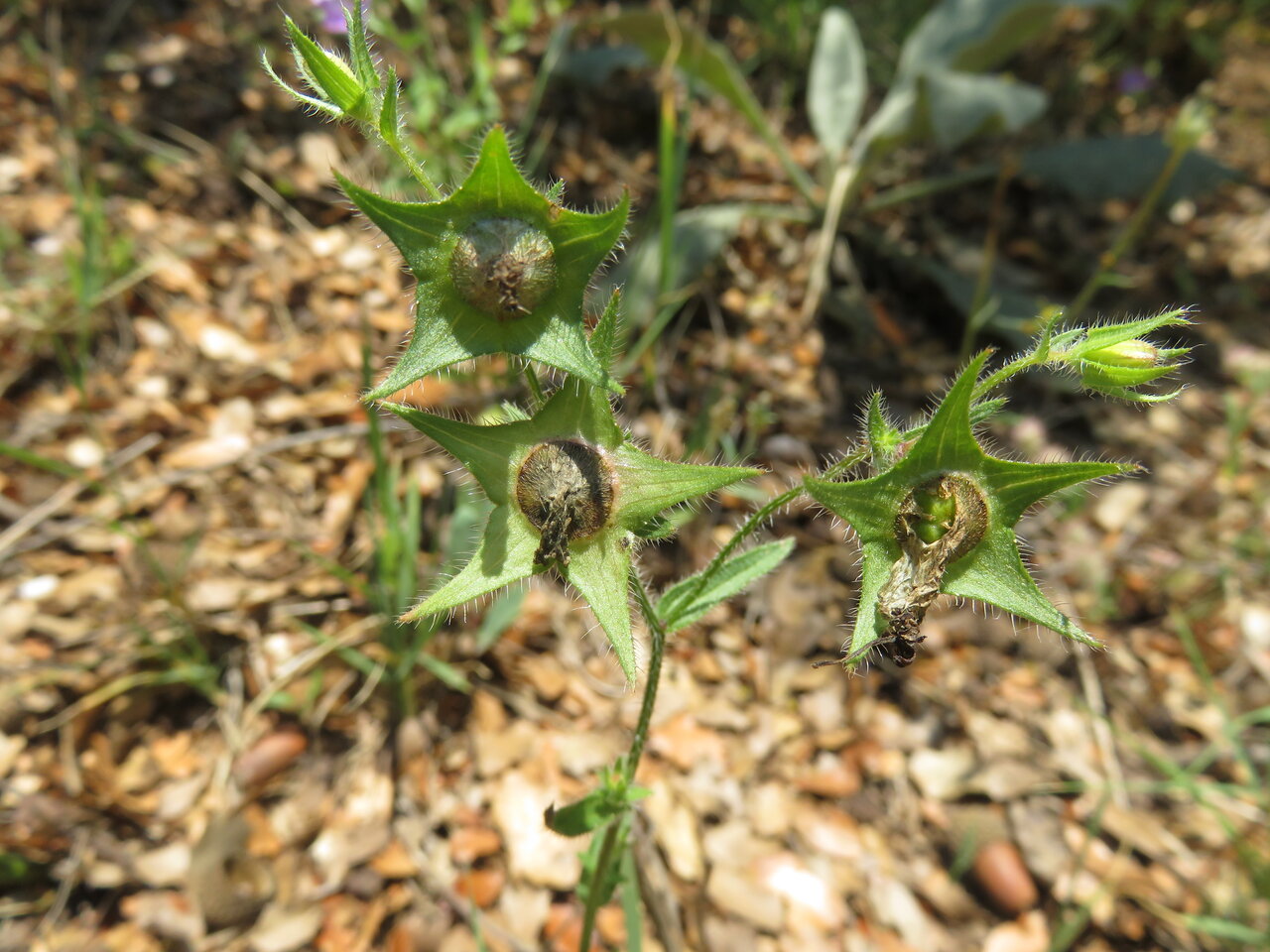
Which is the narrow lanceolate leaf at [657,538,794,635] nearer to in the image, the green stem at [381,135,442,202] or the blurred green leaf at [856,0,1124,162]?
the green stem at [381,135,442,202]

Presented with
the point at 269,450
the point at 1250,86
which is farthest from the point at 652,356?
the point at 1250,86

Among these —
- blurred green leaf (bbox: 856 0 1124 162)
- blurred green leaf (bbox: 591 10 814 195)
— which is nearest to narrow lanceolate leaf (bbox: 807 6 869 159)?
blurred green leaf (bbox: 856 0 1124 162)

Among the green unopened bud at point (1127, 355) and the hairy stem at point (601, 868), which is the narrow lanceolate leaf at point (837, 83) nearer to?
the green unopened bud at point (1127, 355)

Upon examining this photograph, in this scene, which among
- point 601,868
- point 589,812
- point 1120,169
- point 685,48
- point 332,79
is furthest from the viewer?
point 1120,169

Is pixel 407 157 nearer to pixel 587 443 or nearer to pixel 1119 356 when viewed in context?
pixel 587 443

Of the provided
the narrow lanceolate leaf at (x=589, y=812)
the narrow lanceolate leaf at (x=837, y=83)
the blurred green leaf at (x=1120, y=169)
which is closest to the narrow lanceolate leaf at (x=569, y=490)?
the narrow lanceolate leaf at (x=589, y=812)

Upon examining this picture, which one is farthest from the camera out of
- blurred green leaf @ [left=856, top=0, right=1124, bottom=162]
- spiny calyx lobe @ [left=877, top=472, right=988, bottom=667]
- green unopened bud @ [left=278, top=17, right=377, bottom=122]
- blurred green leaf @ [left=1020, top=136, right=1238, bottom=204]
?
blurred green leaf @ [left=1020, top=136, right=1238, bottom=204]

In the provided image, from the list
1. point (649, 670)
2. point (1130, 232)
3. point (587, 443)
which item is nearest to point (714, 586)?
point (649, 670)
